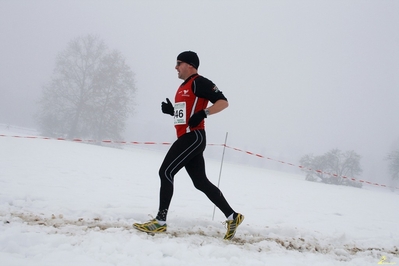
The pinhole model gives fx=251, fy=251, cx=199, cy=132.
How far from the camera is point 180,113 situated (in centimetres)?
313

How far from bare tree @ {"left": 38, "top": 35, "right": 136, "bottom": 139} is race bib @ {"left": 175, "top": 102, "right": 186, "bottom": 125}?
935 inches

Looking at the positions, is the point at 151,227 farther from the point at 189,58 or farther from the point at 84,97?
the point at 84,97

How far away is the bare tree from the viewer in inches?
980

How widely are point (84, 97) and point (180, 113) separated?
82.8 ft

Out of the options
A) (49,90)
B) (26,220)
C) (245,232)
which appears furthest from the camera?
(49,90)

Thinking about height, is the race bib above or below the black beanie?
below

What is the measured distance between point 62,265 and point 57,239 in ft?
1.82

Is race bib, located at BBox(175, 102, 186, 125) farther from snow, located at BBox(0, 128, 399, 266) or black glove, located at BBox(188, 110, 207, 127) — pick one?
snow, located at BBox(0, 128, 399, 266)

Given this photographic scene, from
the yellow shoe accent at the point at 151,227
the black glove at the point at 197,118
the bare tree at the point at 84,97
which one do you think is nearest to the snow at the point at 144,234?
→ the yellow shoe accent at the point at 151,227

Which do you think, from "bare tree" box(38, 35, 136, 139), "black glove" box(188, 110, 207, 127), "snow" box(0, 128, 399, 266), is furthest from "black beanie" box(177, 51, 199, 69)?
"bare tree" box(38, 35, 136, 139)

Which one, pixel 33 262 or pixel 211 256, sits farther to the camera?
pixel 211 256

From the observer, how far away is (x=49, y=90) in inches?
973

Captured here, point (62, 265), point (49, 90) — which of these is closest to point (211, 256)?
point (62, 265)

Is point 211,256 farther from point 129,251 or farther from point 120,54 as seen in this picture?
point 120,54
